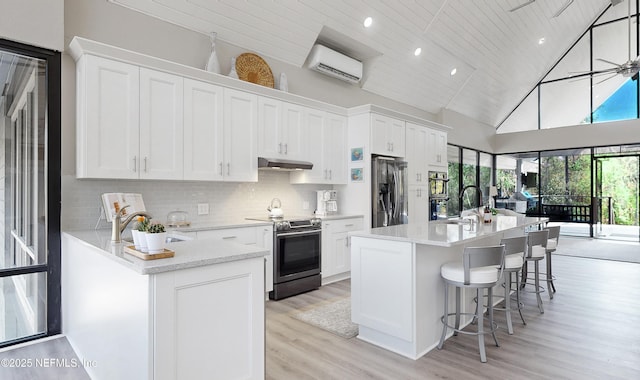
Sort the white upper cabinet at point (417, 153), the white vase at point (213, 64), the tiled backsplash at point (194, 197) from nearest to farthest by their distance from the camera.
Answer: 1. the tiled backsplash at point (194, 197)
2. the white vase at point (213, 64)
3. the white upper cabinet at point (417, 153)

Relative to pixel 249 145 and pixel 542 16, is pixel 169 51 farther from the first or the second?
pixel 542 16

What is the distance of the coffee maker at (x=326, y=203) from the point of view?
16.8ft

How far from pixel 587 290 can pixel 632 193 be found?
196 inches

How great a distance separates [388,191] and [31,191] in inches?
167

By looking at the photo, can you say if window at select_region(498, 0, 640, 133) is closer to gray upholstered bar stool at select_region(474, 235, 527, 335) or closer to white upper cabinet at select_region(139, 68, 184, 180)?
gray upholstered bar stool at select_region(474, 235, 527, 335)

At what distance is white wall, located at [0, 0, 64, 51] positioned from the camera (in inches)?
108

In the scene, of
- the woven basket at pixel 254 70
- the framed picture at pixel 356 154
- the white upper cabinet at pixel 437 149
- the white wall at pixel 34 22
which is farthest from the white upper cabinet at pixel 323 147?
the white wall at pixel 34 22

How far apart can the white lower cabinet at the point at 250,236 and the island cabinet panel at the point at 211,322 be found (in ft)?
5.38

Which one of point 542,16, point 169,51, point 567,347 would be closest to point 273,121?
point 169,51

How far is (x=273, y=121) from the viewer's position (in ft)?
14.4

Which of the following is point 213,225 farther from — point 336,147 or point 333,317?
point 336,147

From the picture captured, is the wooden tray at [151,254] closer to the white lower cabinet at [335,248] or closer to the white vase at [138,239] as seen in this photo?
the white vase at [138,239]

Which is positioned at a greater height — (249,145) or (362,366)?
(249,145)

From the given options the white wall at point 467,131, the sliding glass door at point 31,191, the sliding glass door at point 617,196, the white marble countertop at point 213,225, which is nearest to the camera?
the sliding glass door at point 31,191
